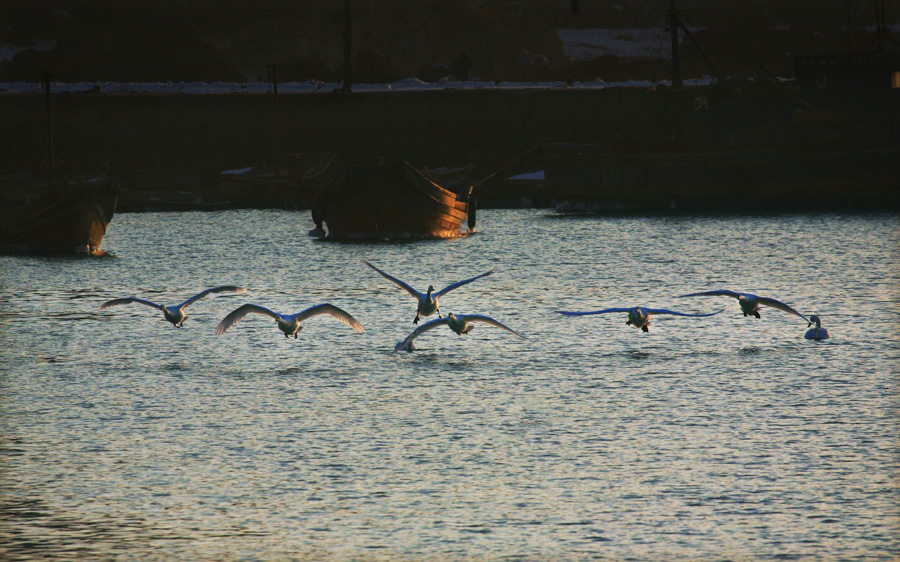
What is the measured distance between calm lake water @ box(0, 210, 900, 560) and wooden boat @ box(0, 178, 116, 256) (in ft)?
30.2

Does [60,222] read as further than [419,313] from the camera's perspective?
Yes

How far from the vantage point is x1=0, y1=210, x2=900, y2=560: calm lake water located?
49.2ft

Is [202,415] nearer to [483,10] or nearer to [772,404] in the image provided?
[772,404]

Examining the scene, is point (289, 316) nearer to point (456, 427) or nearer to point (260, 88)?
point (456, 427)

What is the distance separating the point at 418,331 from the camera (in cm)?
2408

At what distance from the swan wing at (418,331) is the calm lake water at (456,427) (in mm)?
354

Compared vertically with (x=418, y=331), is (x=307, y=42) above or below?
above

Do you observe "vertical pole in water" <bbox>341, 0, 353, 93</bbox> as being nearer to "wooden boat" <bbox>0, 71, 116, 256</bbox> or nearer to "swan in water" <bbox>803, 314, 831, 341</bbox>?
"wooden boat" <bbox>0, 71, 116, 256</bbox>

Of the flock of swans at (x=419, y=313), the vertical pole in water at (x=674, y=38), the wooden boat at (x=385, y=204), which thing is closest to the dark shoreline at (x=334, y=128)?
the vertical pole in water at (x=674, y=38)

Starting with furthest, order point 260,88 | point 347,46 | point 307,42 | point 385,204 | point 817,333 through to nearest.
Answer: point 307,42, point 260,88, point 347,46, point 385,204, point 817,333

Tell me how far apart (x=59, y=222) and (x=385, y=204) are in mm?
14084

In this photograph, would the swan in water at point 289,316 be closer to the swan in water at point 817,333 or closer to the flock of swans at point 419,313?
the flock of swans at point 419,313

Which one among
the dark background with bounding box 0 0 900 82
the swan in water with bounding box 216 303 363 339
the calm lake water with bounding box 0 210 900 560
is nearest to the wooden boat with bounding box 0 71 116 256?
the calm lake water with bounding box 0 210 900 560

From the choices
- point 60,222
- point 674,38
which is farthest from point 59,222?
point 674,38
